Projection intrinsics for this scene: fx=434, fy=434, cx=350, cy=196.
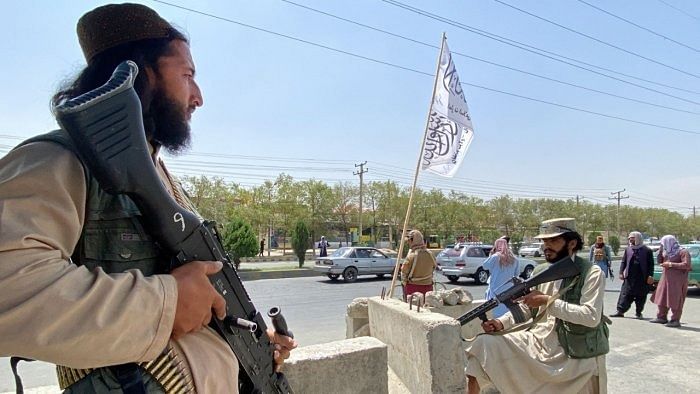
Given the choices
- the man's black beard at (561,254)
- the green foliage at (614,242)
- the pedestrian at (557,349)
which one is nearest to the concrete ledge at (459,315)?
the pedestrian at (557,349)

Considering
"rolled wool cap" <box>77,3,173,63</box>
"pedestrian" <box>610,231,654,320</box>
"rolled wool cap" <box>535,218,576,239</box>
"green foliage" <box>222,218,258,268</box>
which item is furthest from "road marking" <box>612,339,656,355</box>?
"green foliage" <box>222,218,258,268</box>

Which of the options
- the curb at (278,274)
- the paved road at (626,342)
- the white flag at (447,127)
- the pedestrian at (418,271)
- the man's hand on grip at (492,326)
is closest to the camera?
the man's hand on grip at (492,326)

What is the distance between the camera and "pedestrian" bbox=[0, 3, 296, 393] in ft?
2.65

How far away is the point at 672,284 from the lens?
7.76 m

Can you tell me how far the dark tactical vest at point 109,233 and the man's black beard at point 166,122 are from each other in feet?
0.94

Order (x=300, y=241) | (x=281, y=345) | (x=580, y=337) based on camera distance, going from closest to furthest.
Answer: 1. (x=281, y=345)
2. (x=580, y=337)
3. (x=300, y=241)

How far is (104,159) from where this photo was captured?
3.05 ft

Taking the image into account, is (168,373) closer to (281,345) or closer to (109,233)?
(109,233)

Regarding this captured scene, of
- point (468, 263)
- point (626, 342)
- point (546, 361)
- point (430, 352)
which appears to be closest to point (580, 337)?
point (546, 361)

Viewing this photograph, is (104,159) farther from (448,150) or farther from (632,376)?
(632,376)

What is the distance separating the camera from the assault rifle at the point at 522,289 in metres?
3.23

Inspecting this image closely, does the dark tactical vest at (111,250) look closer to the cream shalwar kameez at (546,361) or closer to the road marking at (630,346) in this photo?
the cream shalwar kameez at (546,361)

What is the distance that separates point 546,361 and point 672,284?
6.42 metres

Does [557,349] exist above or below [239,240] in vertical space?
above
